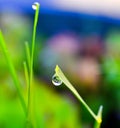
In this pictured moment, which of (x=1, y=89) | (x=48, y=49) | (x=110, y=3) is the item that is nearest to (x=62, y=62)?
(x=48, y=49)

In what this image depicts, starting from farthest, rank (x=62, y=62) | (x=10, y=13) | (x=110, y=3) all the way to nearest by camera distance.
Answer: (x=110, y=3) → (x=10, y=13) → (x=62, y=62)

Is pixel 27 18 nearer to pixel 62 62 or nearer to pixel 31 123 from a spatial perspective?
pixel 62 62

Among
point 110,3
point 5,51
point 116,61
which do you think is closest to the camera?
point 5,51

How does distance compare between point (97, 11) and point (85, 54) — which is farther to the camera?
point (97, 11)

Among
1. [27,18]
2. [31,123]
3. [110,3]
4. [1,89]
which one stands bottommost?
[110,3]

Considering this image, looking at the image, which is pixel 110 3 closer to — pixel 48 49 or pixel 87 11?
pixel 87 11

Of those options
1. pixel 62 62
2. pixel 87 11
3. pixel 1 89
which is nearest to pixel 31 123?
pixel 1 89

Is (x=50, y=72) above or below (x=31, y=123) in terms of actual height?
below
